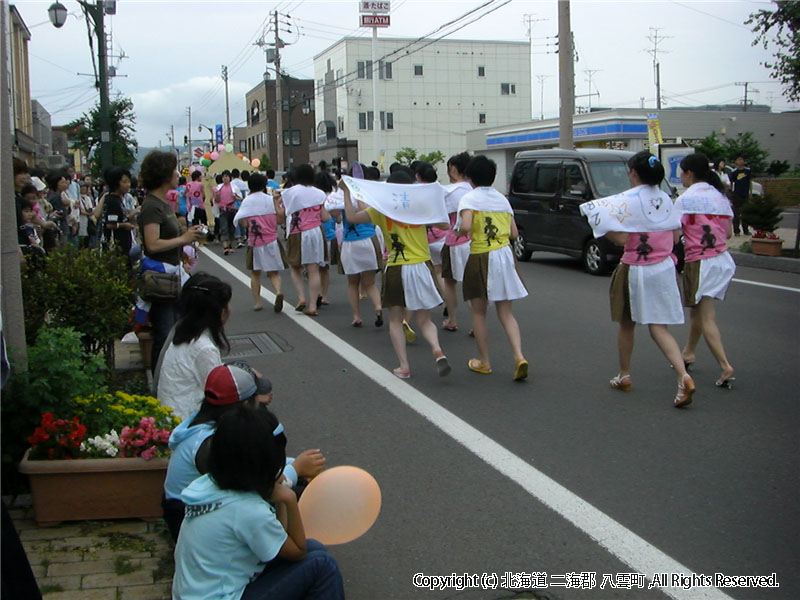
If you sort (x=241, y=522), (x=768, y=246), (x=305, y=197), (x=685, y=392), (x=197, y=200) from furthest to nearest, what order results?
(x=197, y=200)
(x=768, y=246)
(x=305, y=197)
(x=685, y=392)
(x=241, y=522)

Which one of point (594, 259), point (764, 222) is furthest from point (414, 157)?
point (594, 259)

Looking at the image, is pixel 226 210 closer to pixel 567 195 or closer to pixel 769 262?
pixel 567 195

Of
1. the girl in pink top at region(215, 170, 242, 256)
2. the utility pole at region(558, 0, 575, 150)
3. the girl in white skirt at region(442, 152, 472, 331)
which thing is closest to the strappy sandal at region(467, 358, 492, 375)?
the girl in white skirt at region(442, 152, 472, 331)

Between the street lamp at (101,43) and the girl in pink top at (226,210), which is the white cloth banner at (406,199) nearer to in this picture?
the girl in pink top at (226,210)

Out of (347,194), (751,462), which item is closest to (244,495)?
(751,462)

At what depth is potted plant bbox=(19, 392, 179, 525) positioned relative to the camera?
419cm

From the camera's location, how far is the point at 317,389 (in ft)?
23.5

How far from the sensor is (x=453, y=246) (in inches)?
363

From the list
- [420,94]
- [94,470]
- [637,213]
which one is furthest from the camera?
[420,94]

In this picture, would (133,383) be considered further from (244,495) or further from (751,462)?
(751,462)

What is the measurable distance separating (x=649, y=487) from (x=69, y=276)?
4.06 m

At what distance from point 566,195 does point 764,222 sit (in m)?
3.74

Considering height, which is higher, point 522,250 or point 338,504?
point 522,250

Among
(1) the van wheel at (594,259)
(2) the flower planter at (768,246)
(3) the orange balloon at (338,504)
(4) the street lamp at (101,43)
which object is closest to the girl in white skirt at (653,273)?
(3) the orange balloon at (338,504)
